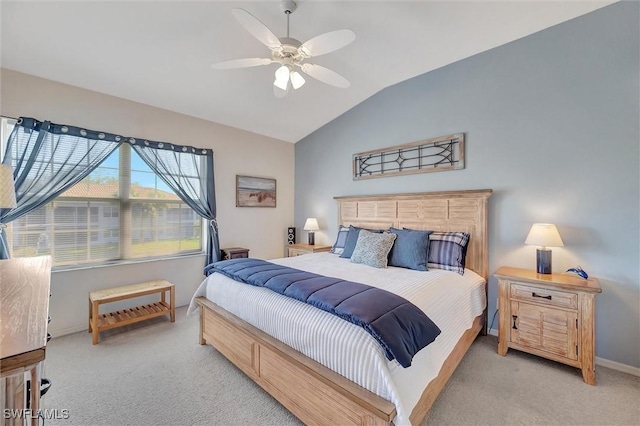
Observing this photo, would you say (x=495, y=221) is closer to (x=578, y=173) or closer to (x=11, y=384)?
(x=578, y=173)

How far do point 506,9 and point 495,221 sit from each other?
6.49ft

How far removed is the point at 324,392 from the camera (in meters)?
1.51

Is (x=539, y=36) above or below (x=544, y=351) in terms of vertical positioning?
above

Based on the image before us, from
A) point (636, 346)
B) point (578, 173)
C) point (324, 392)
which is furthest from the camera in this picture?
point (578, 173)

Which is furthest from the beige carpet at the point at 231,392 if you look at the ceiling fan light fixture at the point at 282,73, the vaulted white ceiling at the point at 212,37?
the vaulted white ceiling at the point at 212,37

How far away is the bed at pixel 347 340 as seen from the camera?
1.36 metres

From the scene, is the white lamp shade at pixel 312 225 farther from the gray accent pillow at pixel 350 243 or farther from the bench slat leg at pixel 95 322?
the bench slat leg at pixel 95 322

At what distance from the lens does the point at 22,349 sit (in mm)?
776

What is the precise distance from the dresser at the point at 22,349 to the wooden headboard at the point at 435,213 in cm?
329

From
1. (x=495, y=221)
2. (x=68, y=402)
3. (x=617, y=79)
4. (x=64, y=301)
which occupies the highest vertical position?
(x=617, y=79)

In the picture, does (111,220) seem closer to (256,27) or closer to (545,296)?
(256,27)

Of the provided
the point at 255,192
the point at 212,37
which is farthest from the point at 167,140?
the point at 212,37

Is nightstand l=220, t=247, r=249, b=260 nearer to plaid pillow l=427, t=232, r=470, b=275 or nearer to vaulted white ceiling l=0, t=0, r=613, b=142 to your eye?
vaulted white ceiling l=0, t=0, r=613, b=142

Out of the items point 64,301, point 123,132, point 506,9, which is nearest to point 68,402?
point 64,301
